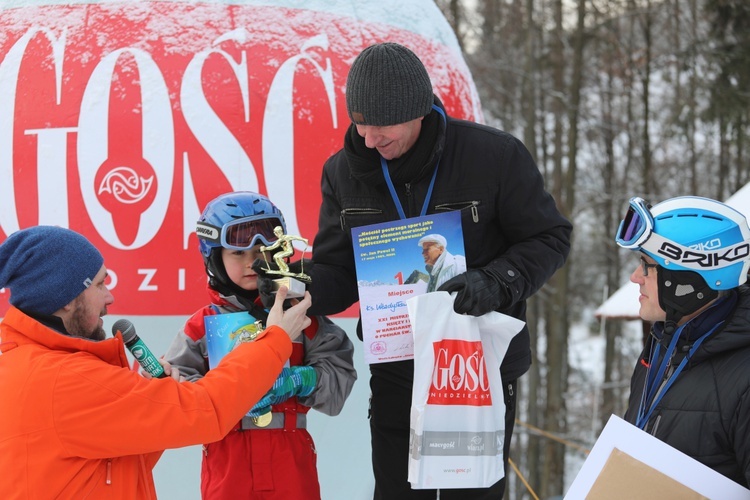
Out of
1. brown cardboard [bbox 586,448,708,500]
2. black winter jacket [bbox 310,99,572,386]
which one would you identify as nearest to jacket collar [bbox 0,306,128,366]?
black winter jacket [bbox 310,99,572,386]


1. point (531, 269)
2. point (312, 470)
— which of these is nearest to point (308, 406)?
Result: point (312, 470)

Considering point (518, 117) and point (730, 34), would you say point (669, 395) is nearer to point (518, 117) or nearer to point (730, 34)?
point (730, 34)

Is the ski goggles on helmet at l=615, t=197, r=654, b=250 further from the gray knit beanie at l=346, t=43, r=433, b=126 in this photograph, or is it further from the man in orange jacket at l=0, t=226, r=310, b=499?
the man in orange jacket at l=0, t=226, r=310, b=499

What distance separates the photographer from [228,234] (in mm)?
3088

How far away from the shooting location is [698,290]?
2396 millimetres

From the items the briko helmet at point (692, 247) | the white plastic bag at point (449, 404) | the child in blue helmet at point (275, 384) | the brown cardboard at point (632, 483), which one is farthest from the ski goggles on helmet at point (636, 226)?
the child in blue helmet at point (275, 384)

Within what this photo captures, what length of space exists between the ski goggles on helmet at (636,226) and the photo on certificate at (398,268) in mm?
529

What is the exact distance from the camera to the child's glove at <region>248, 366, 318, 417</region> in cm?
290

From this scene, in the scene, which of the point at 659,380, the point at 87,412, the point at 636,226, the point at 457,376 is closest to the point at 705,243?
the point at 636,226

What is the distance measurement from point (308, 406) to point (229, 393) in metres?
0.58

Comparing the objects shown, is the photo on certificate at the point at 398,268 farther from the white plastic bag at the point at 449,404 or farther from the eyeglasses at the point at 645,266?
the eyeglasses at the point at 645,266

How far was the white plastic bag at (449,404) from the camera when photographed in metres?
2.72

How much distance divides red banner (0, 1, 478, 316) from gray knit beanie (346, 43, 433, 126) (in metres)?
1.46

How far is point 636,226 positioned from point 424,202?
0.69 m
